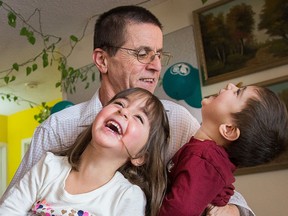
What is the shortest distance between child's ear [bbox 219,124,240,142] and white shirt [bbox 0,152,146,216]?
29 cm

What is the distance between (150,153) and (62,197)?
0.91ft

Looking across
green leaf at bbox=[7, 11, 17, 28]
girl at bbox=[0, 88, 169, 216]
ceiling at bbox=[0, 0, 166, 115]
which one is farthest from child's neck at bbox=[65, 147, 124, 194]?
ceiling at bbox=[0, 0, 166, 115]

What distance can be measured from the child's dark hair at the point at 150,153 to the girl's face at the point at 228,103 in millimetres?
147

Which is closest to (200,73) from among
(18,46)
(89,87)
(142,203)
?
(89,87)

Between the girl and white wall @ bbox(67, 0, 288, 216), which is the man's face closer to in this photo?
the girl

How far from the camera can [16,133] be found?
625 centimetres

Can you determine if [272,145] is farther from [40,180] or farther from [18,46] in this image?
[18,46]

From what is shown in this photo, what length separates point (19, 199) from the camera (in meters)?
1.11

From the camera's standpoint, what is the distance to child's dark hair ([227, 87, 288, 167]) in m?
1.17

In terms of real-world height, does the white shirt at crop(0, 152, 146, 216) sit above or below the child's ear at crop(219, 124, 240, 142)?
below

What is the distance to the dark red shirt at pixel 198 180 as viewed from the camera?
1053 millimetres

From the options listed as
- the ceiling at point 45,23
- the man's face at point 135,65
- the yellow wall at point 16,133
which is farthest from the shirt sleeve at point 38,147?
the yellow wall at point 16,133

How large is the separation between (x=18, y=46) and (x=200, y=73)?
6.16ft

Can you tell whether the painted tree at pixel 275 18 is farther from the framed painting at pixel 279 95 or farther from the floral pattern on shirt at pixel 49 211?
the floral pattern on shirt at pixel 49 211
